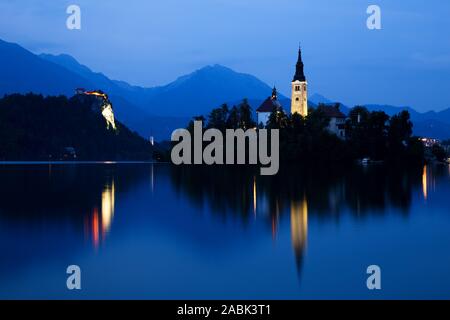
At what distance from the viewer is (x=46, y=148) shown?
5910 inches

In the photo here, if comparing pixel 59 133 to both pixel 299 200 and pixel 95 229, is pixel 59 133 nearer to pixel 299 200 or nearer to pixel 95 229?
pixel 299 200

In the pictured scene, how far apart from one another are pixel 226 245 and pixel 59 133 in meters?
135

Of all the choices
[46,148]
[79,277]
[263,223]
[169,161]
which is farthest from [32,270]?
[46,148]

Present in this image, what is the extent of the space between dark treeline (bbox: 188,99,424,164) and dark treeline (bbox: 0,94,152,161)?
6653cm

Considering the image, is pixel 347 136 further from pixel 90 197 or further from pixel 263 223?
pixel 263 223

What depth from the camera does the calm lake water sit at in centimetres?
1584

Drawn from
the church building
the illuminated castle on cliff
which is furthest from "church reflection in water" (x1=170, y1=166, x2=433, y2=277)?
the illuminated castle on cliff

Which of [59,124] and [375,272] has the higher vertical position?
[59,124]

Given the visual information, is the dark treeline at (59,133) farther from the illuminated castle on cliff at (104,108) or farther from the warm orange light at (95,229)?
the warm orange light at (95,229)

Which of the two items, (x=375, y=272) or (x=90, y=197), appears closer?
(x=375, y=272)

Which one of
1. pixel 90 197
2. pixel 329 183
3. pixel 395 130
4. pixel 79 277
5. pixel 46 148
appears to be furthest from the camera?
pixel 46 148
